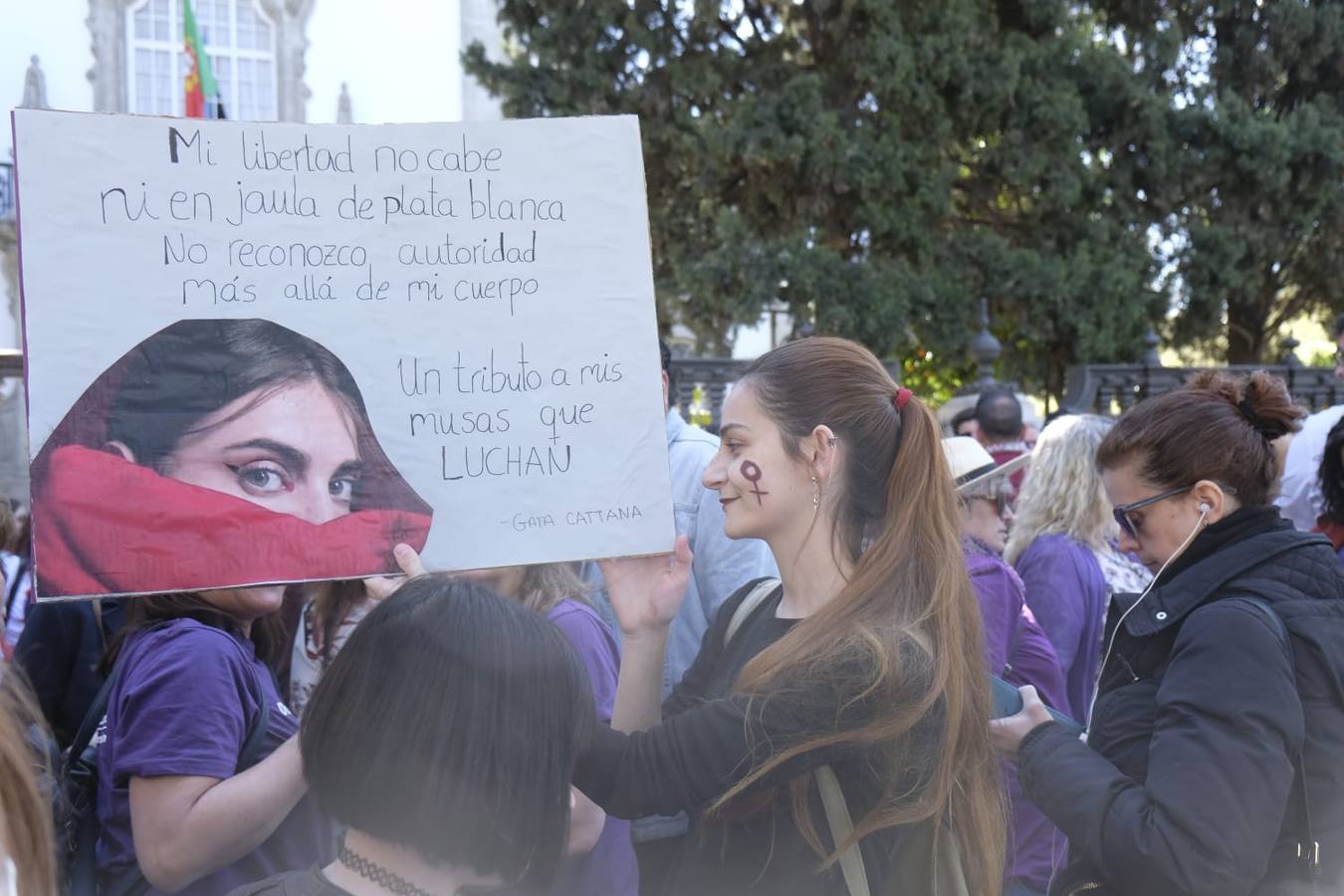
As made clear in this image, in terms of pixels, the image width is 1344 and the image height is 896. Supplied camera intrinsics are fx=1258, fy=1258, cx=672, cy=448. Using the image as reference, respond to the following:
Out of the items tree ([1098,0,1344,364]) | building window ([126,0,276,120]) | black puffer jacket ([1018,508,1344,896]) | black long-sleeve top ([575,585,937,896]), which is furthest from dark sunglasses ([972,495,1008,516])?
building window ([126,0,276,120])

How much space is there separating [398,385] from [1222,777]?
1468mm

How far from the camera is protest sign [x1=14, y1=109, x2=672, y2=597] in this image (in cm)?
199

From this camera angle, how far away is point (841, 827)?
1865mm

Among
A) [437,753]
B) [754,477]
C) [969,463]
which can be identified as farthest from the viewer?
[969,463]

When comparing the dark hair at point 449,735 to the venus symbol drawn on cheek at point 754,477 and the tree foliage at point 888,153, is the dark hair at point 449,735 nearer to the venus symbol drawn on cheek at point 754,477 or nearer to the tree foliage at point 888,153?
the venus symbol drawn on cheek at point 754,477

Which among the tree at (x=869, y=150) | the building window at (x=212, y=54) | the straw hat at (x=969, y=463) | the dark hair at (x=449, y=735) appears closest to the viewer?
the dark hair at (x=449, y=735)

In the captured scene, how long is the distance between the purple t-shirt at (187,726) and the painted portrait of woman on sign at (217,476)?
0.17 meters

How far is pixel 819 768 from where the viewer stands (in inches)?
74.0

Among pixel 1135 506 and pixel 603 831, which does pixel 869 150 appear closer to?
pixel 1135 506

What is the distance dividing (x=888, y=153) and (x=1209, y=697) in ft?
39.3

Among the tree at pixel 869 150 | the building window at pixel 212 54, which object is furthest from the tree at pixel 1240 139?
the building window at pixel 212 54

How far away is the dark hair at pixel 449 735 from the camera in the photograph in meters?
1.48

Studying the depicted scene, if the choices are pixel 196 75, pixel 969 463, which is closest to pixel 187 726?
pixel 969 463

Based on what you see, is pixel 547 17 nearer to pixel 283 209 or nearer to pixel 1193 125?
pixel 1193 125
